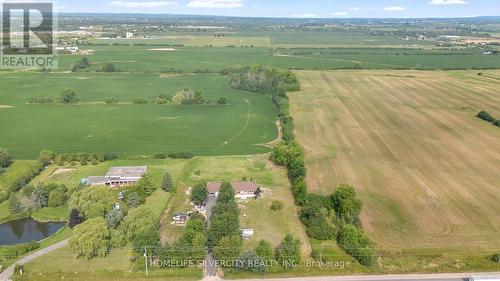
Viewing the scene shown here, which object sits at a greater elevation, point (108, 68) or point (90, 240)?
point (108, 68)

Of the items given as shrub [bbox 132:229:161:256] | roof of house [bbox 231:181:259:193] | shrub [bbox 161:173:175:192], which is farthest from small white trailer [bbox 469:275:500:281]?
shrub [bbox 161:173:175:192]

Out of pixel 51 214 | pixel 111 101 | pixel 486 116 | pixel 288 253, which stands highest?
pixel 486 116

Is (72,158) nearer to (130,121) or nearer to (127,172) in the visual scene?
(127,172)

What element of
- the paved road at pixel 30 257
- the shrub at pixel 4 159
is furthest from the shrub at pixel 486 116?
the shrub at pixel 4 159

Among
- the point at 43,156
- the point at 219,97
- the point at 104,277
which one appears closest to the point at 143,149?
the point at 43,156

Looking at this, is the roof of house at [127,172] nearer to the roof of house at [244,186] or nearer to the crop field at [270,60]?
the roof of house at [244,186]

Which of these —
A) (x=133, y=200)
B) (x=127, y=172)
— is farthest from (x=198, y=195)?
(x=127, y=172)

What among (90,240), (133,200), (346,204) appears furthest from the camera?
(133,200)
